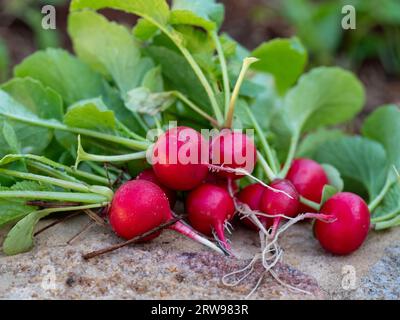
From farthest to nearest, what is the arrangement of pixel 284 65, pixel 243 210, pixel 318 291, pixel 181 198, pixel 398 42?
pixel 398 42, pixel 284 65, pixel 181 198, pixel 243 210, pixel 318 291

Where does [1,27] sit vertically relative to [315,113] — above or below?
below

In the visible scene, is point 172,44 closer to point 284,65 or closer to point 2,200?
point 284,65

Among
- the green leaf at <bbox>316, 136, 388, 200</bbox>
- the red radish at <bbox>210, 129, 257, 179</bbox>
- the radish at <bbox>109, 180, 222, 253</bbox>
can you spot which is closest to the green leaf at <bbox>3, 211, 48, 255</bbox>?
the radish at <bbox>109, 180, 222, 253</bbox>

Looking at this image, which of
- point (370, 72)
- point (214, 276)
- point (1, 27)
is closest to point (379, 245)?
point (214, 276)

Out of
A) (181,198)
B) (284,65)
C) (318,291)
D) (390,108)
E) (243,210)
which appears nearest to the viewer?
(318,291)

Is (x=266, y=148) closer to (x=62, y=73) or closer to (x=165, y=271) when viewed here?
(x=165, y=271)

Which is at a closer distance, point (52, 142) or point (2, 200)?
point (2, 200)

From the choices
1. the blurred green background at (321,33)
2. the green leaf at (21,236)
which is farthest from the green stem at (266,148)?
the blurred green background at (321,33)

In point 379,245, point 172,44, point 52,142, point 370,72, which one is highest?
point 172,44
